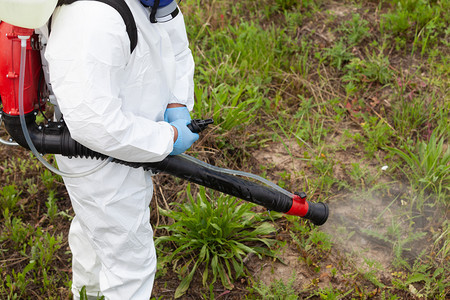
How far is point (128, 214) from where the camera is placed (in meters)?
1.97

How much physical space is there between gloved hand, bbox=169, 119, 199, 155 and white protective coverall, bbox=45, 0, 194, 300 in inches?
2.9

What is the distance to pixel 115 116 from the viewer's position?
158 centimetres

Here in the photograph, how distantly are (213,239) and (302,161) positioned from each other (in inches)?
37.0

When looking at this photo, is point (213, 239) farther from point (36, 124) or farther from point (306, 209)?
point (36, 124)

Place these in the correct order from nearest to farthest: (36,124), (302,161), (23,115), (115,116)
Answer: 1. (115,116)
2. (23,115)
3. (36,124)
4. (302,161)

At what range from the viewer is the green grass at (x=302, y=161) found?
8.32 feet

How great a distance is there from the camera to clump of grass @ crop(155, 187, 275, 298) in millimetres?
2520

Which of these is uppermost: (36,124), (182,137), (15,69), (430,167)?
(15,69)

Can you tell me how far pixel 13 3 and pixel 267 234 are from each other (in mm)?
1880

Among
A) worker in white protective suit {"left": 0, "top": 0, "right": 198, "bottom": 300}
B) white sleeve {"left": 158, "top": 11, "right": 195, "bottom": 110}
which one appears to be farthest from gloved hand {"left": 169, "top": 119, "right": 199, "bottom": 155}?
white sleeve {"left": 158, "top": 11, "right": 195, "bottom": 110}

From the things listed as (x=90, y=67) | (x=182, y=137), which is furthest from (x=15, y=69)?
(x=182, y=137)

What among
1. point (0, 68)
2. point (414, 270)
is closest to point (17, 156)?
point (0, 68)

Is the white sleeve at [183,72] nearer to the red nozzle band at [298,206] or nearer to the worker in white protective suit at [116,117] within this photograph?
the worker in white protective suit at [116,117]

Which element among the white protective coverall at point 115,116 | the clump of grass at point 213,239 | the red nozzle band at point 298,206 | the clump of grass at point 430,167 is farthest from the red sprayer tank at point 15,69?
the clump of grass at point 430,167
